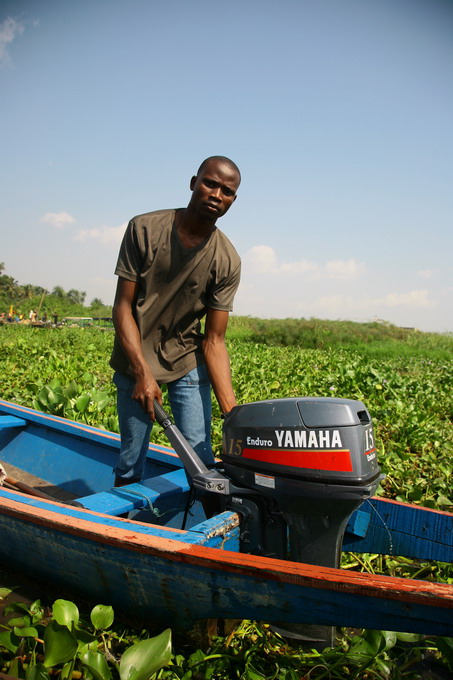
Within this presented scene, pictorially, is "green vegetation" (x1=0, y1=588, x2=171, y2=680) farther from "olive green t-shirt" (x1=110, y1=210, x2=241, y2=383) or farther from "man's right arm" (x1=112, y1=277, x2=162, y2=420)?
"olive green t-shirt" (x1=110, y1=210, x2=241, y2=383)

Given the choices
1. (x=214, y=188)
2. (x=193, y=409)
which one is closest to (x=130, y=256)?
(x=214, y=188)

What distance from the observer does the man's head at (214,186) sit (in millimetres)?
2225

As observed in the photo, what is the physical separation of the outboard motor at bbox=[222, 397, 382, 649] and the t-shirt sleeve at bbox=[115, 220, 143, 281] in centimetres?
94

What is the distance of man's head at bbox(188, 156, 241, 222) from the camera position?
2.22m

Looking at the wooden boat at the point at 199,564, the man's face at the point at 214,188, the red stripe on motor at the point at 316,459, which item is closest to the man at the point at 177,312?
the man's face at the point at 214,188

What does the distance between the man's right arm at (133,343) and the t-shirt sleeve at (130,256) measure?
34 mm

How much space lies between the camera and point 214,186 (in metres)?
2.24

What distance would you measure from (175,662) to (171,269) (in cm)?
162

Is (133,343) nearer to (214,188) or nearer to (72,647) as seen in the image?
(214,188)

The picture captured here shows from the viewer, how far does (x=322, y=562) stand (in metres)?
1.72

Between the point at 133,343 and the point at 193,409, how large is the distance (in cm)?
47

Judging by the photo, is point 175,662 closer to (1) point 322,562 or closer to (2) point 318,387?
(1) point 322,562

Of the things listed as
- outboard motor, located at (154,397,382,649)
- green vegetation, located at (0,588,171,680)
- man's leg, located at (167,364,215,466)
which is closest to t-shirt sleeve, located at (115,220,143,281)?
man's leg, located at (167,364,215,466)

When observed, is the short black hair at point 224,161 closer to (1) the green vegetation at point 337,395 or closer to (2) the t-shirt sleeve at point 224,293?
(2) the t-shirt sleeve at point 224,293
